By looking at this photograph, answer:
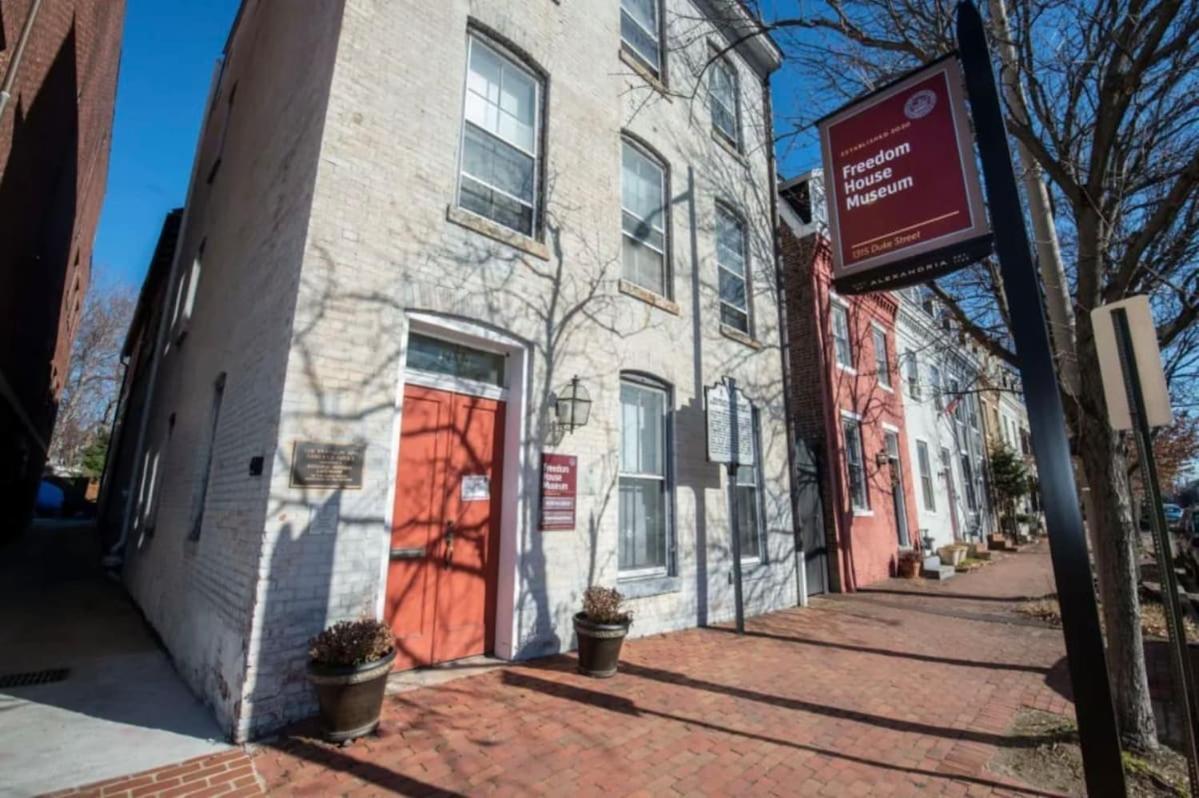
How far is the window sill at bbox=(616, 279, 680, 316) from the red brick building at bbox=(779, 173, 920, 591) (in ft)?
16.4

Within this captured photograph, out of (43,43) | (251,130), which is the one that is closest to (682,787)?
(251,130)

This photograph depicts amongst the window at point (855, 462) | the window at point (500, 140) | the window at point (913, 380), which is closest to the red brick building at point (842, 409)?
the window at point (855, 462)

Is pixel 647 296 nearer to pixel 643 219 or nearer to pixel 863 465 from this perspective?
pixel 643 219

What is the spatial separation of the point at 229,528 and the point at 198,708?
145cm

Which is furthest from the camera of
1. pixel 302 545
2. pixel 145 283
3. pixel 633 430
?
pixel 145 283

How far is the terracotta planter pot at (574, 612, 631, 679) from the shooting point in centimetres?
542

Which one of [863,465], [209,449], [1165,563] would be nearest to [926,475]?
[863,465]

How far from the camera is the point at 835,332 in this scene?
1318 centimetres

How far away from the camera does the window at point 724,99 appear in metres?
10.8

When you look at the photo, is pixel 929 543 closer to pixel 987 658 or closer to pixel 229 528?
pixel 987 658

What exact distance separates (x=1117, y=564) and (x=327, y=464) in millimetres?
6623

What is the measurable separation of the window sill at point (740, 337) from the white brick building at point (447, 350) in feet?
0.20

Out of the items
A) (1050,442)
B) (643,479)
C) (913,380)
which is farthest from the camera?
(913,380)

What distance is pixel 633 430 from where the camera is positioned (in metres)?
7.68
